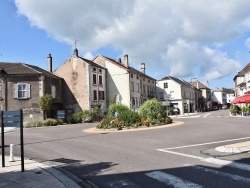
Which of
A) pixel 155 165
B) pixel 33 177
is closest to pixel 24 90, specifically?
pixel 33 177

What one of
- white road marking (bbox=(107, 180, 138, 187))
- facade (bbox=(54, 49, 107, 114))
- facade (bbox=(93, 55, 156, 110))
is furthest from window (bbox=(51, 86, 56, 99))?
white road marking (bbox=(107, 180, 138, 187))

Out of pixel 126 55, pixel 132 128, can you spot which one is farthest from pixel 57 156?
pixel 126 55

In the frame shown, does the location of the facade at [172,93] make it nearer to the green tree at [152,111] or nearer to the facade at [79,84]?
the facade at [79,84]

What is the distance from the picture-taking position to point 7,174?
7812 millimetres

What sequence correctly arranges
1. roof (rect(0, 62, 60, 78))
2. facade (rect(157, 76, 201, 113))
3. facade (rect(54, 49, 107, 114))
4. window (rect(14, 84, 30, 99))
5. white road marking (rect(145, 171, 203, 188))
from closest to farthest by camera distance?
white road marking (rect(145, 171, 203, 188)) < window (rect(14, 84, 30, 99)) < roof (rect(0, 62, 60, 78)) < facade (rect(54, 49, 107, 114)) < facade (rect(157, 76, 201, 113))

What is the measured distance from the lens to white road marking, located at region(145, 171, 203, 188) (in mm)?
6040

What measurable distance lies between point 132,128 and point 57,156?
11.1m

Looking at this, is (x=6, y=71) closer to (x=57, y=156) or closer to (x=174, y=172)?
(x=57, y=156)

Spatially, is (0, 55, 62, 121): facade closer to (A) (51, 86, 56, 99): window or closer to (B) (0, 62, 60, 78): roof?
(B) (0, 62, 60, 78): roof

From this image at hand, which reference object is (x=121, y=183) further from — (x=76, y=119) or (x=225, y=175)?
(x=76, y=119)

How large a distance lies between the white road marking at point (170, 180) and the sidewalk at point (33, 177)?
1.81 m

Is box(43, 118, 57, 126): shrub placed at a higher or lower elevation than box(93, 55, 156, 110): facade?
lower

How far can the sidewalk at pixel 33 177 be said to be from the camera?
21.6 feet

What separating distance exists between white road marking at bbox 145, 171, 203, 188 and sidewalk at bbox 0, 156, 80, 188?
5.95ft
